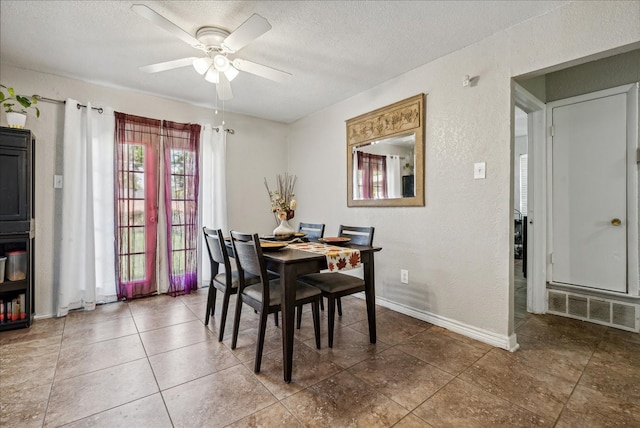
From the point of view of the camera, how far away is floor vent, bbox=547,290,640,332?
2.42 metres

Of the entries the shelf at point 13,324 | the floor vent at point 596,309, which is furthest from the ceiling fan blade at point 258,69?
the floor vent at point 596,309

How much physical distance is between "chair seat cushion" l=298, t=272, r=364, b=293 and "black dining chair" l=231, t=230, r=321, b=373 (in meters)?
0.14

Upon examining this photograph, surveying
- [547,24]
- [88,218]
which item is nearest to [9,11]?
[88,218]

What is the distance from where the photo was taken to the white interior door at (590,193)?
2514 millimetres

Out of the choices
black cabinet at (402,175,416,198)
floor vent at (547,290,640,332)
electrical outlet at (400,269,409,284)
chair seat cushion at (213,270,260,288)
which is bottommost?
floor vent at (547,290,640,332)

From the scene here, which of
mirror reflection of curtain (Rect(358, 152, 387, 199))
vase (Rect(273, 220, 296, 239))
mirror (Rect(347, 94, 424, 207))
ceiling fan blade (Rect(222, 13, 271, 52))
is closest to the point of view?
ceiling fan blade (Rect(222, 13, 271, 52))

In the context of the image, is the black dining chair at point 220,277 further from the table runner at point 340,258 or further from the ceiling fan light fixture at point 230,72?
the ceiling fan light fixture at point 230,72

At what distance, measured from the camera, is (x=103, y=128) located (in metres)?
3.10

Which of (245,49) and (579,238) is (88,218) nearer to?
Answer: (245,49)

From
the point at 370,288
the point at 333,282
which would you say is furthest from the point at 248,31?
the point at 370,288

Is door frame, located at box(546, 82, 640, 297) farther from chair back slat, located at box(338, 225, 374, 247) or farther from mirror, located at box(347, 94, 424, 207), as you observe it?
chair back slat, located at box(338, 225, 374, 247)

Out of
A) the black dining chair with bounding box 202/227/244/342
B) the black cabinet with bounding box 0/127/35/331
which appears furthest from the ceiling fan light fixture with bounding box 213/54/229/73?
the black cabinet with bounding box 0/127/35/331

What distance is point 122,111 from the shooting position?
10.7 ft

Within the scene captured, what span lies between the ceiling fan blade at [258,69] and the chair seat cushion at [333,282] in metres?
1.60
